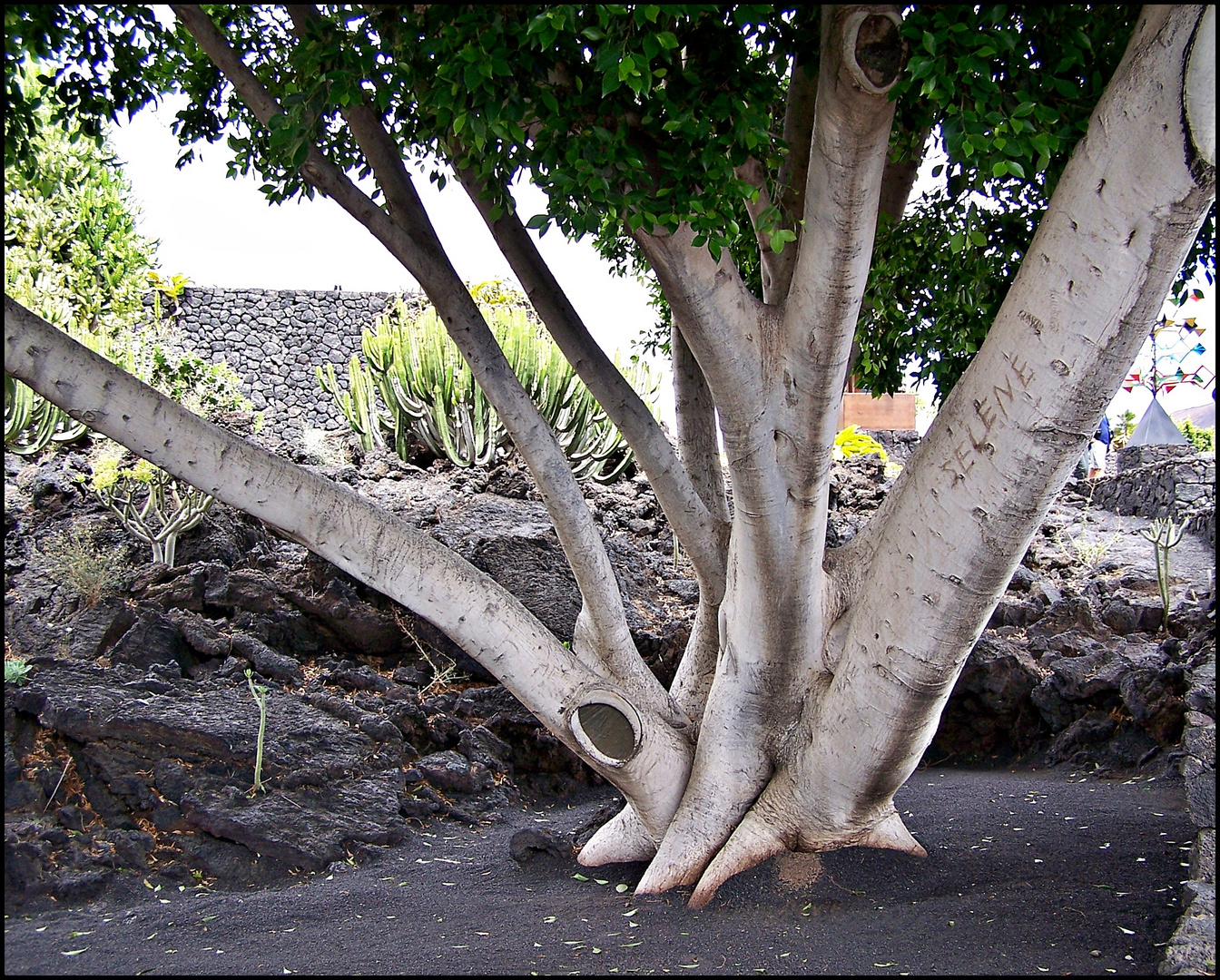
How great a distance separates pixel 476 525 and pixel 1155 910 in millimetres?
5708

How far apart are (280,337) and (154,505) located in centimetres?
1072

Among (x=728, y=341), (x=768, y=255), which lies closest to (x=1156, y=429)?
(x=768, y=255)

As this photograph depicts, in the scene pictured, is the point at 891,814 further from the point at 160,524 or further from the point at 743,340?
the point at 160,524

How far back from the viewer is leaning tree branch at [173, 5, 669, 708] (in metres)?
3.76

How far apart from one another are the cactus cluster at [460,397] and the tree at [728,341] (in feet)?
15.0

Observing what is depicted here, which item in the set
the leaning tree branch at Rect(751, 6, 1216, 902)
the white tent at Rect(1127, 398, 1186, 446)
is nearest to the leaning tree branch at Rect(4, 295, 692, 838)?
the leaning tree branch at Rect(751, 6, 1216, 902)

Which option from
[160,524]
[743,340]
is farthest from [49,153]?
[743,340]

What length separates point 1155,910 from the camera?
3.15m

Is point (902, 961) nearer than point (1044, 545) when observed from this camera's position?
Yes

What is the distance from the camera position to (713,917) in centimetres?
347

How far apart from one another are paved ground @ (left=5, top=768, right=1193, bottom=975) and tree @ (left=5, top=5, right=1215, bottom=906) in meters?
0.27

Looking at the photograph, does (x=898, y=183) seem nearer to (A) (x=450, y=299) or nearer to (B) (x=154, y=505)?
(A) (x=450, y=299)

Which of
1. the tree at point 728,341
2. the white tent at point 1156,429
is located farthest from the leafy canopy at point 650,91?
the white tent at point 1156,429

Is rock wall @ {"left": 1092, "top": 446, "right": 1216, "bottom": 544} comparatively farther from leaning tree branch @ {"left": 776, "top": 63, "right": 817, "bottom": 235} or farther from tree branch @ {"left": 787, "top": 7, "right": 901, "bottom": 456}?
tree branch @ {"left": 787, "top": 7, "right": 901, "bottom": 456}
